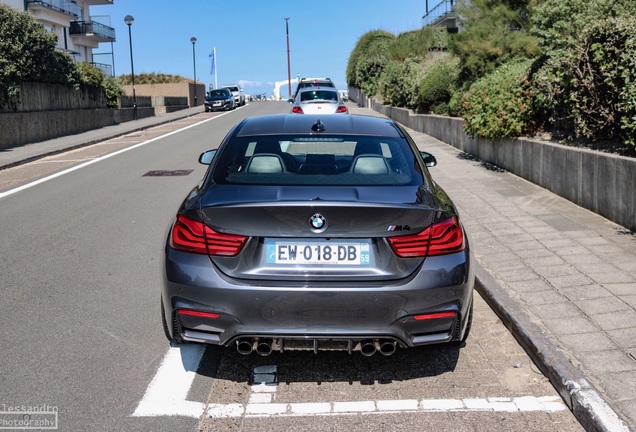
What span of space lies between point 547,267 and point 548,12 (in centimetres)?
933

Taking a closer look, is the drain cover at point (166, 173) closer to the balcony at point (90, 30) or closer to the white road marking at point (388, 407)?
the white road marking at point (388, 407)

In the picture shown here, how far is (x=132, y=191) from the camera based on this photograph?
12.6 m

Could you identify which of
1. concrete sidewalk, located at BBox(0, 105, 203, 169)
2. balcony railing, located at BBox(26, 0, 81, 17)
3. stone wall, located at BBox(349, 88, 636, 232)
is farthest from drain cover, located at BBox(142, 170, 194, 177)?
balcony railing, located at BBox(26, 0, 81, 17)

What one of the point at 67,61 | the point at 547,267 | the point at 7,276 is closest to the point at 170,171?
Answer: the point at 7,276

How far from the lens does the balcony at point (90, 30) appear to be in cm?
5791

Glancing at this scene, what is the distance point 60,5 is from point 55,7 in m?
1.38

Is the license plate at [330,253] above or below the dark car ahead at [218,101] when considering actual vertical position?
below

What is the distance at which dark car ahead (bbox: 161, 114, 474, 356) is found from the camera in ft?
13.0

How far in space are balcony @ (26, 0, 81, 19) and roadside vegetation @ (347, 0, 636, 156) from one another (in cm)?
3635

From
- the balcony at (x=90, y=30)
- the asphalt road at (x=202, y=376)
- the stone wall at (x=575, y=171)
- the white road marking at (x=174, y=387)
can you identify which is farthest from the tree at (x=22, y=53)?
the balcony at (x=90, y=30)

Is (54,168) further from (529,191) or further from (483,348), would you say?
(483,348)

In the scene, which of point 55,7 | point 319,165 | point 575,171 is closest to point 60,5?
point 55,7

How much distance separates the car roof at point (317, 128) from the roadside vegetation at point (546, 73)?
3.76m

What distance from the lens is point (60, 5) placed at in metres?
54.0
